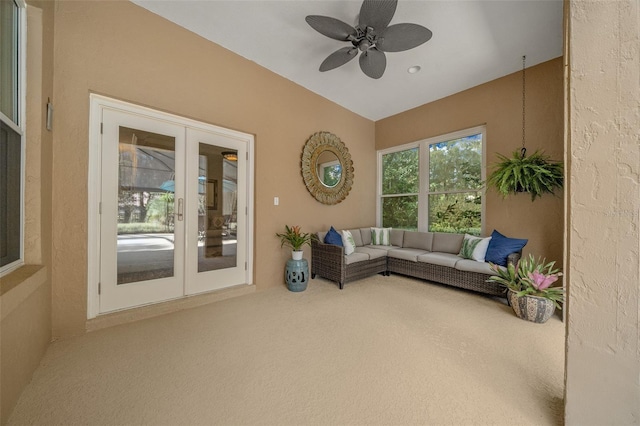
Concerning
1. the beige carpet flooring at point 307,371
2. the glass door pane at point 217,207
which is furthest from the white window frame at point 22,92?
the glass door pane at point 217,207

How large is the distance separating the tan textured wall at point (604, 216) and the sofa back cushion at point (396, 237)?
10.7 feet

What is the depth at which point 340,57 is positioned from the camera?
8.38 feet

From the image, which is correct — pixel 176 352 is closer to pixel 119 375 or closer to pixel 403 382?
pixel 119 375

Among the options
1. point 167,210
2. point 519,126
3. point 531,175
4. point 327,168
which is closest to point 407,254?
point 531,175

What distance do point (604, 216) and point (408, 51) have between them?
9.02 feet

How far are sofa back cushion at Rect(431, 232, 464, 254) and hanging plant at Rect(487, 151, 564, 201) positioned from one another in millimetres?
1012

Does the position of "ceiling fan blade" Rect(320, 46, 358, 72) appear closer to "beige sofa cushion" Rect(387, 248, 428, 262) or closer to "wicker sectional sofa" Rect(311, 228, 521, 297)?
"wicker sectional sofa" Rect(311, 228, 521, 297)

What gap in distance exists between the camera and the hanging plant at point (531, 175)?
9.14ft

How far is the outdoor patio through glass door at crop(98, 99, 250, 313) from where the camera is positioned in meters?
2.29

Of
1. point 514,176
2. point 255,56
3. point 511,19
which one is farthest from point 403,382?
point 255,56

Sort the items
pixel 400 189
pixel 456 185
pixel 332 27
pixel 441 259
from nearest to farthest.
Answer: pixel 332 27
pixel 441 259
pixel 456 185
pixel 400 189

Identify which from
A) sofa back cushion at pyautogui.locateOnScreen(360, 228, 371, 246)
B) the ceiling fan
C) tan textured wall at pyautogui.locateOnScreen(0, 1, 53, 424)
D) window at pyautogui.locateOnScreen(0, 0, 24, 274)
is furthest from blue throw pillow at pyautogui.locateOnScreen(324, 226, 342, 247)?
window at pyautogui.locateOnScreen(0, 0, 24, 274)

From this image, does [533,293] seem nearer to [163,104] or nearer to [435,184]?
[435,184]

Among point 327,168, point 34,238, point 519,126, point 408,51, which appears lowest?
point 34,238
